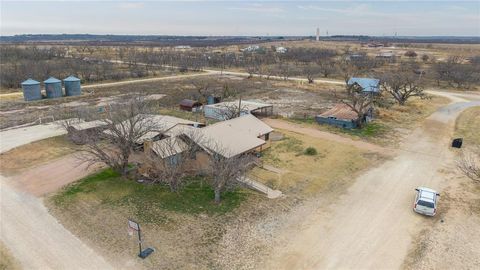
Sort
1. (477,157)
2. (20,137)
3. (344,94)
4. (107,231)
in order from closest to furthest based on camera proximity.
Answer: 1. (107,231)
2. (477,157)
3. (20,137)
4. (344,94)

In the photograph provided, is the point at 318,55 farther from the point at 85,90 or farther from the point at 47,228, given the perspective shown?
the point at 47,228

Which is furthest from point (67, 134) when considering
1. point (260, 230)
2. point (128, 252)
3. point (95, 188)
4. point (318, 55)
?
point (318, 55)

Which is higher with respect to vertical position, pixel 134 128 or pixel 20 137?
pixel 134 128

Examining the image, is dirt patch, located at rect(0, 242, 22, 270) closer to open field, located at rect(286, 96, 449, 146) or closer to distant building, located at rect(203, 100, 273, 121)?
distant building, located at rect(203, 100, 273, 121)

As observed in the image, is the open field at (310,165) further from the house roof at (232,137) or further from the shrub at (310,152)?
the house roof at (232,137)

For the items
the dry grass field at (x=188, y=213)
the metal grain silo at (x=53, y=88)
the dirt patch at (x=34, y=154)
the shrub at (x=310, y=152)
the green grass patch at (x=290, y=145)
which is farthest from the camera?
the metal grain silo at (x=53, y=88)

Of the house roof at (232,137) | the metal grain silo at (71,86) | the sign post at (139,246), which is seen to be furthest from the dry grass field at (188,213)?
the metal grain silo at (71,86)

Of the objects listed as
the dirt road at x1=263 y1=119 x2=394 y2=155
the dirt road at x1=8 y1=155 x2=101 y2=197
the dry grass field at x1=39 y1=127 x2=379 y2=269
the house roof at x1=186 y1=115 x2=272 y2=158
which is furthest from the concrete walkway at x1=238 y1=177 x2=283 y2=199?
the dirt road at x1=263 y1=119 x2=394 y2=155
